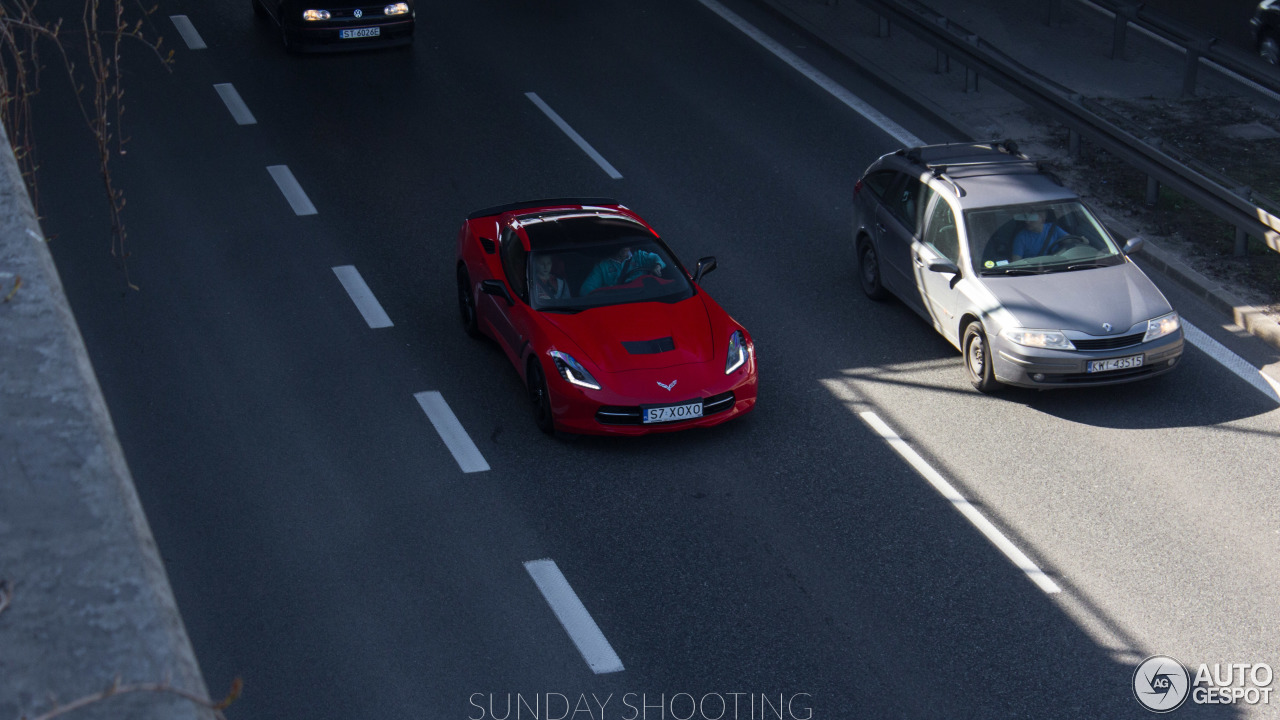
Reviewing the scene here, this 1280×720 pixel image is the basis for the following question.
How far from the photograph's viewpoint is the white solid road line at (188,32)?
744 inches

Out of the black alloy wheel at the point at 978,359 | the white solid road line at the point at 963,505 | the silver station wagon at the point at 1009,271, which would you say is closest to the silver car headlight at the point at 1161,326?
the silver station wagon at the point at 1009,271

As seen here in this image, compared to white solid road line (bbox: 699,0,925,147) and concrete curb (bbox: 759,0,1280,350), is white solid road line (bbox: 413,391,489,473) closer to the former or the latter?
concrete curb (bbox: 759,0,1280,350)

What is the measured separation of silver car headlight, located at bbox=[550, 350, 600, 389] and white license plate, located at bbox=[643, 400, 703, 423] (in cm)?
47

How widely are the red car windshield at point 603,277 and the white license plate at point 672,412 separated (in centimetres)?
122

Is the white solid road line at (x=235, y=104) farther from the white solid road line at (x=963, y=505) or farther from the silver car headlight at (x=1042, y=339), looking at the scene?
the silver car headlight at (x=1042, y=339)

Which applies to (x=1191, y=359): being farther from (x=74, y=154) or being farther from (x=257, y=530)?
(x=74, y=154)

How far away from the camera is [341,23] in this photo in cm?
1797

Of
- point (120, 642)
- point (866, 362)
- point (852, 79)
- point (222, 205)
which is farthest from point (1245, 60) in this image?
point (120, 642)

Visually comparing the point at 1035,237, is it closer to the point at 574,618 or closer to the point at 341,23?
the point at 574,618

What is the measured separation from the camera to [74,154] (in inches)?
596

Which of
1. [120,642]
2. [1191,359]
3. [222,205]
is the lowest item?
[1191,359]

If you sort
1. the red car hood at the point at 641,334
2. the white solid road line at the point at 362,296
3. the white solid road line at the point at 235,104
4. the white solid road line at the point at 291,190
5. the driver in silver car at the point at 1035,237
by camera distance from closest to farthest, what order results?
the red car hood at the point at 641,334
the driver in silver car at the point at 1035,237
the white solid road line at the point at 362,296
the white solid road line at the point at 291,190
the white solid road line at the point at 235,104

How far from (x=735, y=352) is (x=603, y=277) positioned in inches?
54.1

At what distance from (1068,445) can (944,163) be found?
3324 mm
